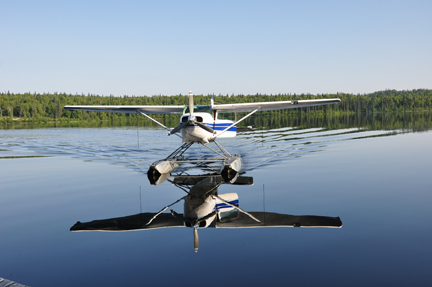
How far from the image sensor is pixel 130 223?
16.6ft

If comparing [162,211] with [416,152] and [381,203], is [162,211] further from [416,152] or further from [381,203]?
[416,152]

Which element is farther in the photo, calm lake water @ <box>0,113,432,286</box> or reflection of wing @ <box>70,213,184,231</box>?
reflection of wing @ <box>70,213,184,231</box>

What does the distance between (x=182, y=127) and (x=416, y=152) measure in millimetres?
9491

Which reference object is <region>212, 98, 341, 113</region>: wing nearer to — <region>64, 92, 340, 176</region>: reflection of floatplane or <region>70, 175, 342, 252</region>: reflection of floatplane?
<region>64, 92, 340, 176</region>: reflection of floatplane

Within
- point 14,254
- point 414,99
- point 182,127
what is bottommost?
point 14,254

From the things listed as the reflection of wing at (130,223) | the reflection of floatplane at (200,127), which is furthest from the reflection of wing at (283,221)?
the reflection of floatplane at (200,127)

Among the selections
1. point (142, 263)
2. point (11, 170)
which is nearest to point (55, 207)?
point (142, 263)

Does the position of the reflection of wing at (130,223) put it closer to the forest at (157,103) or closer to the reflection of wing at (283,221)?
the reflection of wing at (283,221)

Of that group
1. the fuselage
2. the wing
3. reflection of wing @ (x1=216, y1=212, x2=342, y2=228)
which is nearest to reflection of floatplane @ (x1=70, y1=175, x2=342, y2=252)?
reflection of wing @ (x1=216, y1=212, x2=342, y2=228)

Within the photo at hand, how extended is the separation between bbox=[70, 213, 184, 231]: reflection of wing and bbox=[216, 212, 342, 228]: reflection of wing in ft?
2.51

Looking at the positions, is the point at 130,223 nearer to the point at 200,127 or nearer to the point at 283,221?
the point at 283,221

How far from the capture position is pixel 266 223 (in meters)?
4.93

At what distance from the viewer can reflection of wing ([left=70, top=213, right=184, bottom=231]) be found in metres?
4.89

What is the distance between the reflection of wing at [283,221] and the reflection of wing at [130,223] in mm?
Result: 765
